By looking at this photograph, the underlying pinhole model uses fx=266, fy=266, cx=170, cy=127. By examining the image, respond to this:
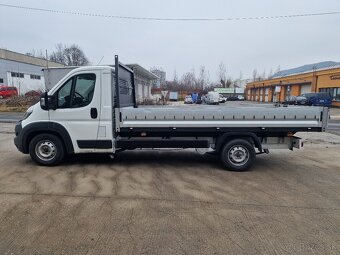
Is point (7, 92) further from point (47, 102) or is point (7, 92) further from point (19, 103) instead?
point (47, 102)

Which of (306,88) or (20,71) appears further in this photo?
(20,71)

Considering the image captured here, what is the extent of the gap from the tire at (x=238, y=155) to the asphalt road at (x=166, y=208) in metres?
0.25

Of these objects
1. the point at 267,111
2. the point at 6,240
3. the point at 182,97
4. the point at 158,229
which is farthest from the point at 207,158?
the point at 182,97

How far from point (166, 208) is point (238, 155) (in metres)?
2.76

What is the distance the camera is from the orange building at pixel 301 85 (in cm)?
3562

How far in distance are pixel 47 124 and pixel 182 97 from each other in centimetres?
6329

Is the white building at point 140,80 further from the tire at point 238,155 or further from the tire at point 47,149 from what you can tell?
the tire at point 238,155

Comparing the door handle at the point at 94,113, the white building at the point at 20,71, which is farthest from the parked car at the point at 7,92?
the door handle at the point at 94,113

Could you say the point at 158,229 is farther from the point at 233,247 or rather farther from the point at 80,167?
the point at 80,167

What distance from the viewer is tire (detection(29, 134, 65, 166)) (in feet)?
21.2

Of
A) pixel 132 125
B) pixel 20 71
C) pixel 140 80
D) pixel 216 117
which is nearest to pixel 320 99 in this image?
pixel 140 80

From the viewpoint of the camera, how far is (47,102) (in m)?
6.31

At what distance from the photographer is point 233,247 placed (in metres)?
3.28

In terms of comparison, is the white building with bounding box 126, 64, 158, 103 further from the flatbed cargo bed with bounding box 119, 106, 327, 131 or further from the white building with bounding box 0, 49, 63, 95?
the flatbed cargo bed with bounding box 119, 106, 327, 131
